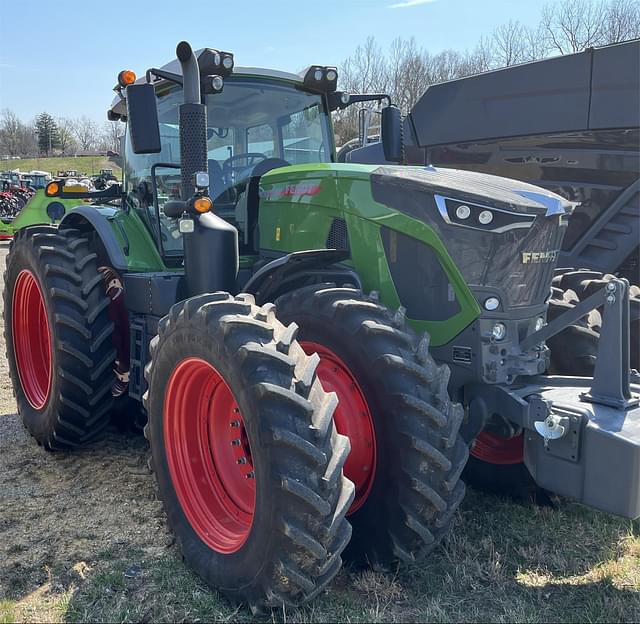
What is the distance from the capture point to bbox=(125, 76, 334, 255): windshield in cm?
381

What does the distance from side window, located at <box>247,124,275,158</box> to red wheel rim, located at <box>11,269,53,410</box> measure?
1.82 meters

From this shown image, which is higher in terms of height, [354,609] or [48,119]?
[48,119]

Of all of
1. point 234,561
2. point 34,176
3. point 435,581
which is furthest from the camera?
point 34,176

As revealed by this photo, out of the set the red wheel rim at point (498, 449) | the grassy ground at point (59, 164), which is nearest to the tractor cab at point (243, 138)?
the red wheel rim at point (498, 449)

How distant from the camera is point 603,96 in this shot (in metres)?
4.55

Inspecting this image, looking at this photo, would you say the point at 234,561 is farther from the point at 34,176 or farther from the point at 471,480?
the point at 34,176

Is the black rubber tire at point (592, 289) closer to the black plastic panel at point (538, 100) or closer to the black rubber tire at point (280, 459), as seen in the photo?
the black plastic panel at point (538, 100)

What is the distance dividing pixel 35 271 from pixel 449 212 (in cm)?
262

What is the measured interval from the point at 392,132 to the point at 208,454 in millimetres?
2229

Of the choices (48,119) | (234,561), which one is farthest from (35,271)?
(48,119)

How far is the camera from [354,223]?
3023 mm

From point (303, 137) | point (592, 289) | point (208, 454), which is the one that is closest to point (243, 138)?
point (303, 137)

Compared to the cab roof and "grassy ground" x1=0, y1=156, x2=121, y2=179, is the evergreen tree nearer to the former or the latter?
"grassy ground" x1=0, y1=156, x2=121, y2=179

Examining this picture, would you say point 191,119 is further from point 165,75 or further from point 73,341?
point 73,341
